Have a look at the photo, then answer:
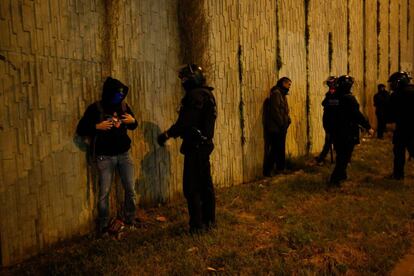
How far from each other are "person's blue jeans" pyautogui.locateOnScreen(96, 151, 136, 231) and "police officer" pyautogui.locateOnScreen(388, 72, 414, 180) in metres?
5.66

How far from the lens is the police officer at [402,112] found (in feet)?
26.0

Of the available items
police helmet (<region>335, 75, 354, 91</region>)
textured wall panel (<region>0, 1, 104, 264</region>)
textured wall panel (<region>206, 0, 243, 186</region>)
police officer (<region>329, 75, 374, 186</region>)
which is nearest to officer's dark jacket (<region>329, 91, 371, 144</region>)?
police officer (<region>329, 75, 374, 186</region>)

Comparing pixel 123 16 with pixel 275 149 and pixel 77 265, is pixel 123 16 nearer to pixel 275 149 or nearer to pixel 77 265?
pixel 77 265

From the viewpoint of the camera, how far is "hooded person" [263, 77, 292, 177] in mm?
8539

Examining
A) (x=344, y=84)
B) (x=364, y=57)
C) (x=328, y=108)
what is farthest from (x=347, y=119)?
(x=364, y=57)

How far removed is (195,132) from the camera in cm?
491

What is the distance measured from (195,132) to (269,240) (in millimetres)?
1731

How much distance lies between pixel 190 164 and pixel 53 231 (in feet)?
6.26

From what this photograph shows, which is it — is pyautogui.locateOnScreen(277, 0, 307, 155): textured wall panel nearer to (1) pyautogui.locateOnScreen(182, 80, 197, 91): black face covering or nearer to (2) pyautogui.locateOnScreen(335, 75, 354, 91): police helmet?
(2) pyautogui.locateOnScreen(335, 75, 354, 91): police helmet

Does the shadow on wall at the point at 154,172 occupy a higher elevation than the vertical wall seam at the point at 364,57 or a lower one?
lower

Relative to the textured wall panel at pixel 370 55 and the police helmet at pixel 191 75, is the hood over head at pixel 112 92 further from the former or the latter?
the textured wall panel at pixel 370 55

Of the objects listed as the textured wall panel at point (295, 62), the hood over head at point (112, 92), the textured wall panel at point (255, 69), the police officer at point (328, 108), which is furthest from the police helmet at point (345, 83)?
the hood over head at point (112, 92)

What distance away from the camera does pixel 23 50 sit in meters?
4.49

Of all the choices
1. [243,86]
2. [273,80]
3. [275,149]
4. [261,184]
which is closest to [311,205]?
[261,184]
